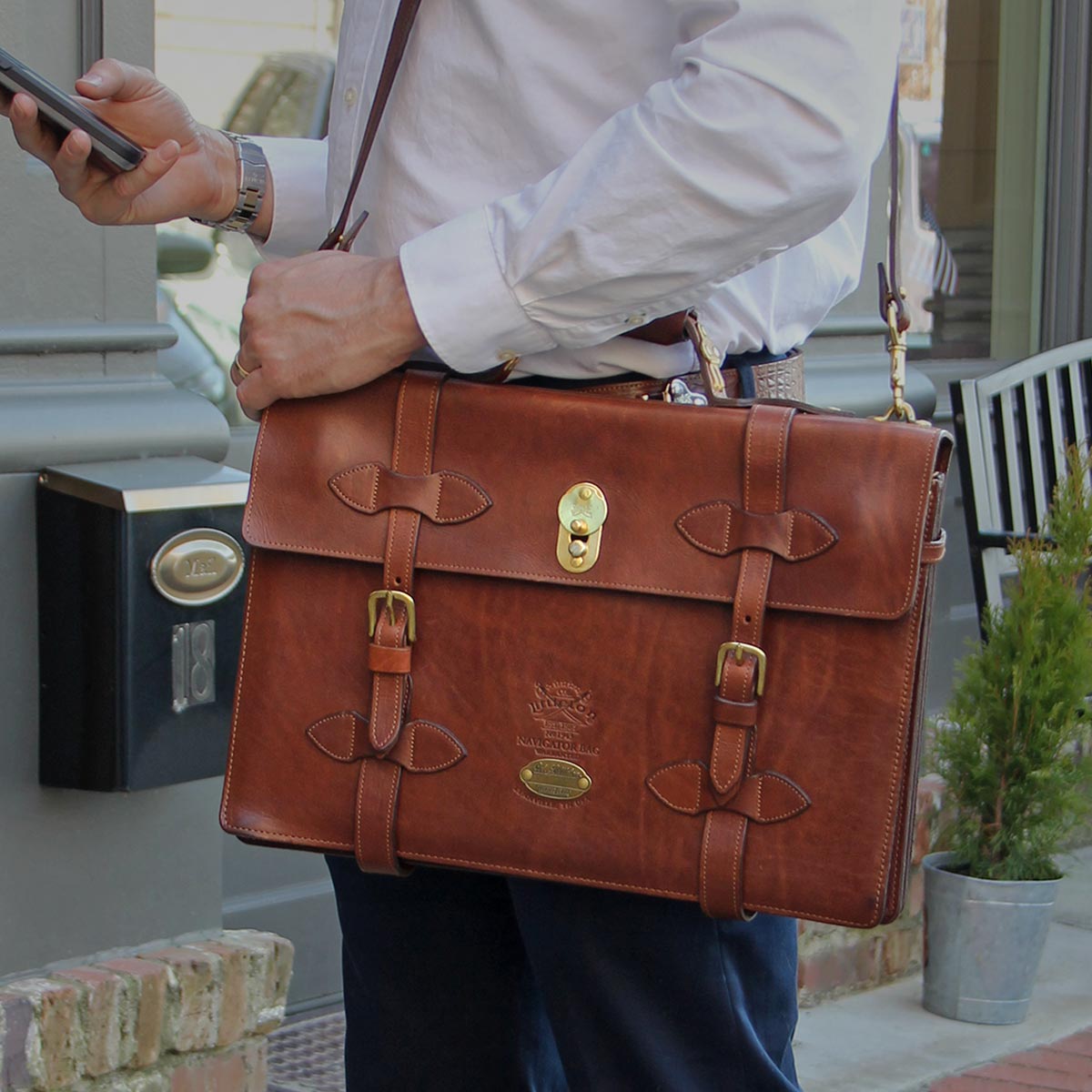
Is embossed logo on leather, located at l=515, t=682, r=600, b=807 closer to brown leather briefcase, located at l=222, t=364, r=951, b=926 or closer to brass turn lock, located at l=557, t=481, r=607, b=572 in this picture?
brown leather briefcase, located at l=222, t=364, r=951, b=926

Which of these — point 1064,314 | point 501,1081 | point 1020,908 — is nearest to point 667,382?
point 501,1081

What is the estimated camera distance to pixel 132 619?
8.23ft

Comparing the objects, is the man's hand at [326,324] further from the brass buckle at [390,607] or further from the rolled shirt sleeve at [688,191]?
the brass buckle at [390,607]

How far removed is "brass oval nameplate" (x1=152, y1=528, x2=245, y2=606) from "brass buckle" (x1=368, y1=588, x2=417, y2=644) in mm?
1000

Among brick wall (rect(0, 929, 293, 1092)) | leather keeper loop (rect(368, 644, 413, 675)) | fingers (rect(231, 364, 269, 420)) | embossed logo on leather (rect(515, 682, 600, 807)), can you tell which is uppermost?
fingers (rect(231, 364, 269, 420))

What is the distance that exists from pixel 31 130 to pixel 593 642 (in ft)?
2.40

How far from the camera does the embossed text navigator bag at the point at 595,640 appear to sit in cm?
151

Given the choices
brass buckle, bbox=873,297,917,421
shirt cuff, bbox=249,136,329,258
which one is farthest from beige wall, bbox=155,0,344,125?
brass buckle, bbox=873,297,917,421

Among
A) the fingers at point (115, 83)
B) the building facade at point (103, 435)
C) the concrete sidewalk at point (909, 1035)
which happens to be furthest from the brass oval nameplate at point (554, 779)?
the concrete sidewalk at point (909, 1035)

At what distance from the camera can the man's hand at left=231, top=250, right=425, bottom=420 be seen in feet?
5.05

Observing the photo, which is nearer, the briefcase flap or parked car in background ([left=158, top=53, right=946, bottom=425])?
the briefcase flap

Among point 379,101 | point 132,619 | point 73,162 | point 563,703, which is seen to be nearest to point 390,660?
point 563,703

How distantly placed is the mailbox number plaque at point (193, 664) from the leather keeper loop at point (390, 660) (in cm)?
106

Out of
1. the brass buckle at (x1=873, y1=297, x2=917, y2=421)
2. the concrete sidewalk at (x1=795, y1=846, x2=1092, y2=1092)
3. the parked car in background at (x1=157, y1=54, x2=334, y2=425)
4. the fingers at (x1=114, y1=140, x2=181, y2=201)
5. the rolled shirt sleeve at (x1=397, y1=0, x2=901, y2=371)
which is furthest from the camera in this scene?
the parked car in background at (x1=157, y1=54, x2=334, y2=425)
